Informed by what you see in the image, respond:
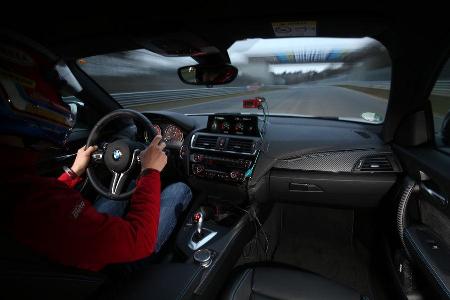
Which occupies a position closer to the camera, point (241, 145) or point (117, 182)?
point (117, 182)

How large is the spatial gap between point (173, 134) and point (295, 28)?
1648 mm

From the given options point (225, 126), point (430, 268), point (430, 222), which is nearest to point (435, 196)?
point (430, 222)

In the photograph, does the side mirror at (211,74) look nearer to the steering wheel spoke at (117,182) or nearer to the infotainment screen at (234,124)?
the infotainment screen at (234,124)

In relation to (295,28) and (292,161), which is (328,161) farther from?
(295,28)

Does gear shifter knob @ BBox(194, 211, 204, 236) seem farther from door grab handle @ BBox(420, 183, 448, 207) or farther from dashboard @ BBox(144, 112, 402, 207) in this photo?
door grab handle @ BBox(420, 183, 448, 207)

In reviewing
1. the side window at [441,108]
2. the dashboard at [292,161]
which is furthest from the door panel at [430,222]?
the dashboard at [292,161]

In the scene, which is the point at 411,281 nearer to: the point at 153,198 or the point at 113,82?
the point at 153,198

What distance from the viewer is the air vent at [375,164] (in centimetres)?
244

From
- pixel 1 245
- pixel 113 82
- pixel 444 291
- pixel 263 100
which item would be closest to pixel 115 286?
pixel 1 245

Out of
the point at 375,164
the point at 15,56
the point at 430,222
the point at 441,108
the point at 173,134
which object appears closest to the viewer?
the point at 15,56

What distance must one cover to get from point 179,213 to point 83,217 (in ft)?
4.90

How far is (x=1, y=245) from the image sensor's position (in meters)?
1.07

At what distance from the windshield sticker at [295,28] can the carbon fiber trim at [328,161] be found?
1.02 metres

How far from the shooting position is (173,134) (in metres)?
3.23
